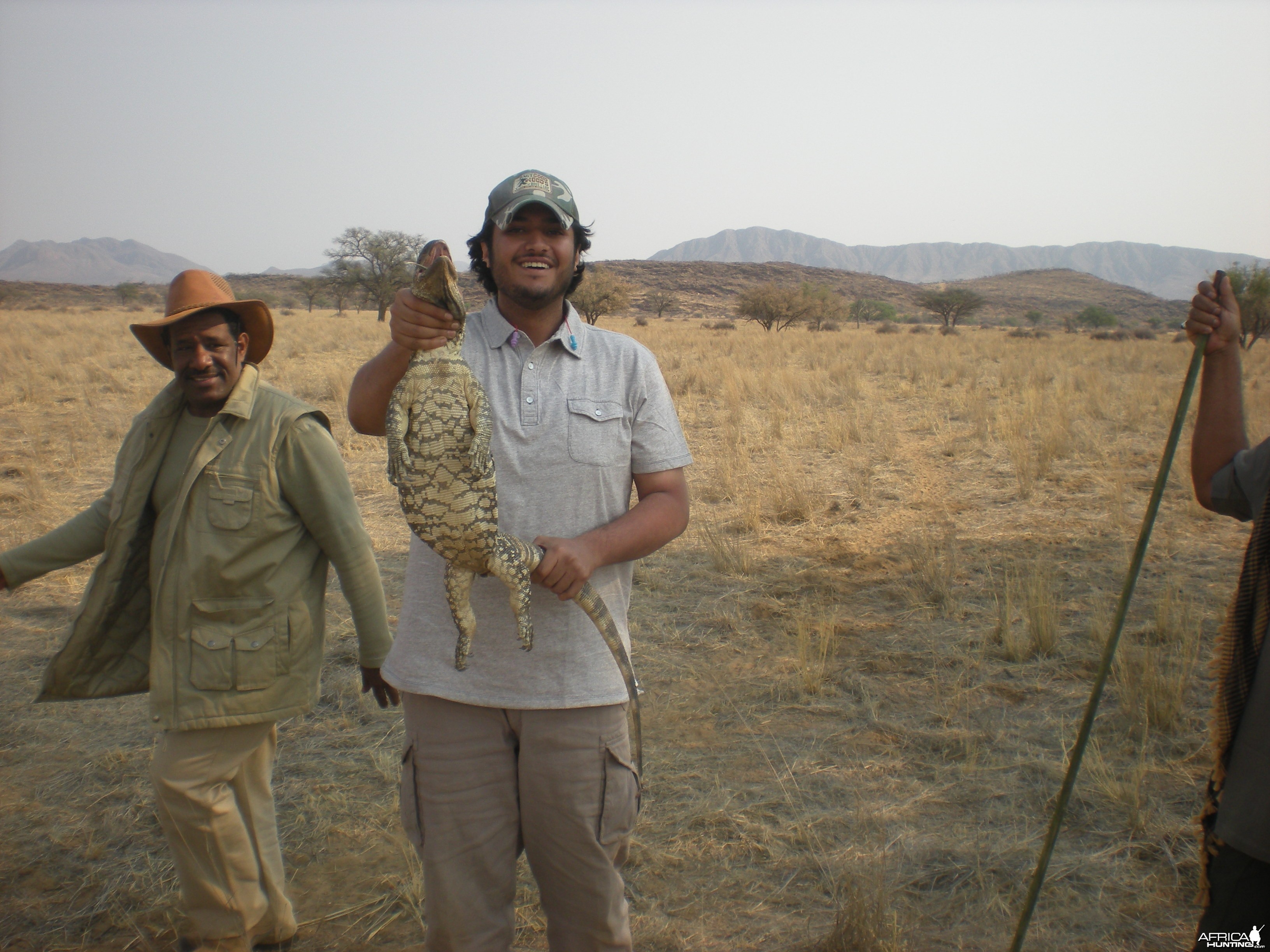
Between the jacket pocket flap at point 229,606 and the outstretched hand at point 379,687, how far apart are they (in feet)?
1.41

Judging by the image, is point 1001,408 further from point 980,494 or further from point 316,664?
point 316,664

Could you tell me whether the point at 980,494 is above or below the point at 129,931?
above

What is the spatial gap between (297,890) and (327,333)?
2427cm

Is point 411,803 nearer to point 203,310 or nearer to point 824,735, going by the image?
point 203,310

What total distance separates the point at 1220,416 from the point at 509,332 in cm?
189

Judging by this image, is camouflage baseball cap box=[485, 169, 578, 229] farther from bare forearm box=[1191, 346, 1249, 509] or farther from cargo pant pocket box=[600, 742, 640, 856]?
bare forearm box=[1191, 346, 1249, 509]

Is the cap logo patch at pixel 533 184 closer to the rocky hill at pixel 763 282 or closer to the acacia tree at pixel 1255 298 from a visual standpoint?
the acacia tree at pixel 1255 298

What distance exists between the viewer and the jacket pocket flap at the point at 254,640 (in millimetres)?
2352

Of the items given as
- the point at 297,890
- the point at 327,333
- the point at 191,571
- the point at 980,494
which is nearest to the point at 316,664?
the point at 191,571

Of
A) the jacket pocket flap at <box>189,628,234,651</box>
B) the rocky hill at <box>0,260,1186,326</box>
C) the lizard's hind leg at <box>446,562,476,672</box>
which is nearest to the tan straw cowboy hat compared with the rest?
the jacket pocket flap at <box>189,628,234,651</box>

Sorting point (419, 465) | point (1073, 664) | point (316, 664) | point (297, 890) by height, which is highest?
point (419, 465)

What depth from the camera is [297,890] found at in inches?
119

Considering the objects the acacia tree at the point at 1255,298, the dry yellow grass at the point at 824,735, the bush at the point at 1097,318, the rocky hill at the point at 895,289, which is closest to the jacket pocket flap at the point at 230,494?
the dry yellow grass at the point at 824,735

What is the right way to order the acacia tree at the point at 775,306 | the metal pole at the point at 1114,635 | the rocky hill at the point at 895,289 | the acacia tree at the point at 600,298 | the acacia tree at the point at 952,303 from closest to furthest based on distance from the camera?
the metal pole at the point at 1114,635 → the acacia tree at the point at 600,298 → the acacia tree at the point at 775,306 → the acacia tree at the point at 952,303 → the rocky hill at the point at 895,289
